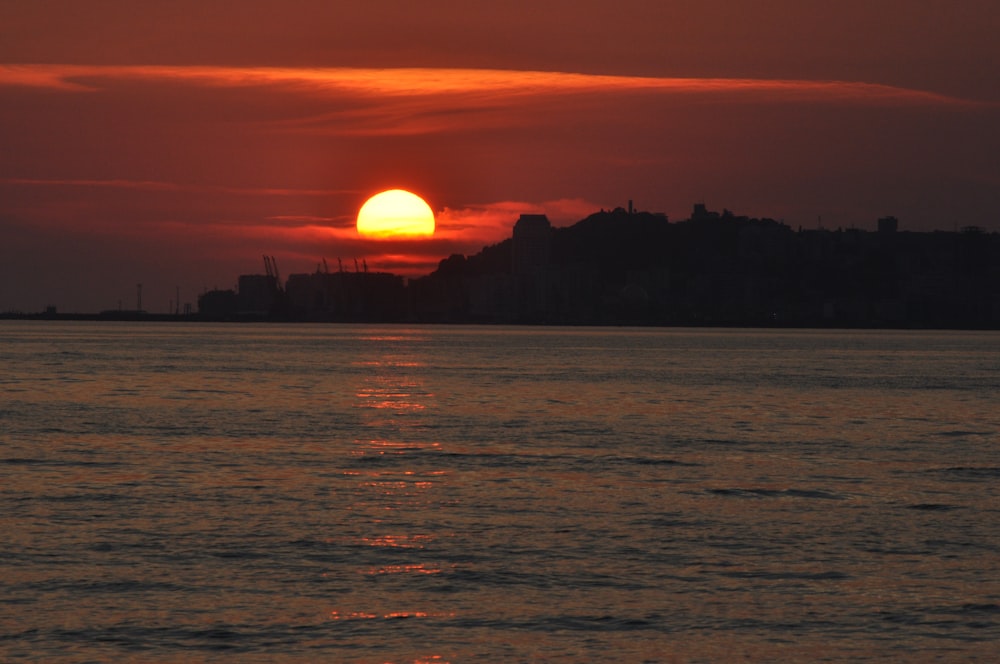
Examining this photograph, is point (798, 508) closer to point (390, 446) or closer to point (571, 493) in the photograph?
point (571, 493)

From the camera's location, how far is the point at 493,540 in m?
29.8

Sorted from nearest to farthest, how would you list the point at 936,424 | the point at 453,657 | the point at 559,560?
the point at 453,657, the point at 559,560, the point at 936,424

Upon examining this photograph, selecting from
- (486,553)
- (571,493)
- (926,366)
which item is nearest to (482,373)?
(926,366)

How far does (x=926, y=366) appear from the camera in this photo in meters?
174

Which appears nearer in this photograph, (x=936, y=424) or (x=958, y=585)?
(x=958, y=585)

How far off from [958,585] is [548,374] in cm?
10846

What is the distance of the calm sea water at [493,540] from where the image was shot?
21188 mm

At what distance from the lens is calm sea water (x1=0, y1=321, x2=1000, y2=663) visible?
69.5 feet

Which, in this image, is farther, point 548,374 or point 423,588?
point 548,374

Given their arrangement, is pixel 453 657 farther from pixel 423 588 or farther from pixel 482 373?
pixel 482 373

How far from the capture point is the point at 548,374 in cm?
13338

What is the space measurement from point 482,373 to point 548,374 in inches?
277

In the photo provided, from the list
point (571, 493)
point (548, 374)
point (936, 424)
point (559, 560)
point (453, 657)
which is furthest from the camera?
point (548, 374)

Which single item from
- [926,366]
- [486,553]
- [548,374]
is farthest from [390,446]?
[926,366]
